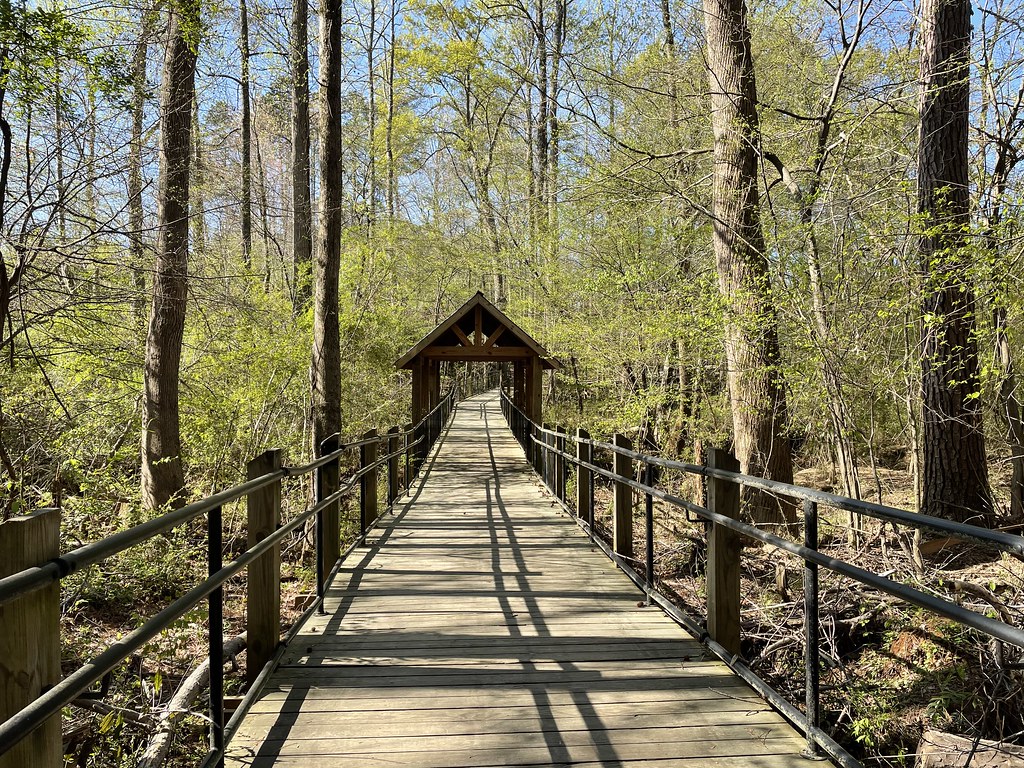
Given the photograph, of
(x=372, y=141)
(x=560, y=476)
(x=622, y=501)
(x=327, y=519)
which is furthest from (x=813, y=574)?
(x=372, y=141)

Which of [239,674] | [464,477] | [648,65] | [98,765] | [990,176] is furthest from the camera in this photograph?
[648,65]

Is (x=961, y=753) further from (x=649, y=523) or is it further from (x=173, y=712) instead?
(x=173, y=712)

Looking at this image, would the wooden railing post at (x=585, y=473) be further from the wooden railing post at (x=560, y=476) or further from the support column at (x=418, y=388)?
the support column at (x=418, y=388)

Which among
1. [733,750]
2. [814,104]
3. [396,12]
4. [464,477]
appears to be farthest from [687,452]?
[396,12]

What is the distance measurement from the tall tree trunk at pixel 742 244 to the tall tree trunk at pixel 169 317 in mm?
6663

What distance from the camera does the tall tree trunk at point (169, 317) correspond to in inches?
342

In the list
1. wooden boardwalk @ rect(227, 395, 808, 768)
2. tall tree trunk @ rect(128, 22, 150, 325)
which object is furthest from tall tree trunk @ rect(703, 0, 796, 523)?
tall tree trunk @ rect(128, 22, 150, 325)

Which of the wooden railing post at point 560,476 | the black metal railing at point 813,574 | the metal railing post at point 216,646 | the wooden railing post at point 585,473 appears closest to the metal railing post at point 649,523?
the black metal railing at point 813,574

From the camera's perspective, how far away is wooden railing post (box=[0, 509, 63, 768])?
1531mm

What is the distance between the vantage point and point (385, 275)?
58.0 ft

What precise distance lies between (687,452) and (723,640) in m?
9.81

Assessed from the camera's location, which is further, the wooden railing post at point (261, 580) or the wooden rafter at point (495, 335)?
the wooden rafter at point (495, 335)

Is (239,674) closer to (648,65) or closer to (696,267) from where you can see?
(696,267)

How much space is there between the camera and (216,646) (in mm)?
2514
